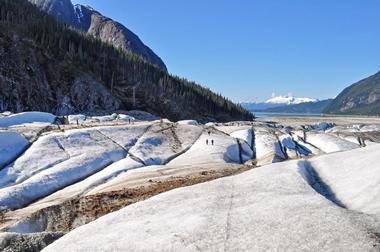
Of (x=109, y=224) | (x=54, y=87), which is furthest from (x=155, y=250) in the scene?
(x=54, y=87)

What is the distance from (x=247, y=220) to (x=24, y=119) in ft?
175

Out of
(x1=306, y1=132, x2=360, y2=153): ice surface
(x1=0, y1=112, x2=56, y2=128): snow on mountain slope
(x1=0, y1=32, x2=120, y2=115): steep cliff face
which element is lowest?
(x1=306, y1=132, x2=360, y2=153): ice surface

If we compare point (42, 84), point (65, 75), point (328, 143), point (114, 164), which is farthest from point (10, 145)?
point (65, 75)

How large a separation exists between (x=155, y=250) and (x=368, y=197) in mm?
9018

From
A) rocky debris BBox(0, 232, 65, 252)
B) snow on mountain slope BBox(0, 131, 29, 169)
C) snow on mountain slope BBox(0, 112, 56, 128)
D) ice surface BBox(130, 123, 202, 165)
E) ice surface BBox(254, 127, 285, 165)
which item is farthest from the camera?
snow on mountain slope BBox(0, 112, 56, 128)

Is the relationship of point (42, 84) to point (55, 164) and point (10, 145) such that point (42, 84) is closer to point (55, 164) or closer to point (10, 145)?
point (10, 145)

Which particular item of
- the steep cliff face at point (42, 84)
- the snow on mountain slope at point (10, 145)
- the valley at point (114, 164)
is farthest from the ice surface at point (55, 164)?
the steep cliff face at point (42, 84)

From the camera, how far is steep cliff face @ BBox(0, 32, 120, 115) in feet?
399

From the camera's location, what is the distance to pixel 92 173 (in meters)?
41.4

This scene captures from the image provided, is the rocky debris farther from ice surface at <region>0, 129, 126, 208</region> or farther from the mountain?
the mountain

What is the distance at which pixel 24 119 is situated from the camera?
60.2 meters

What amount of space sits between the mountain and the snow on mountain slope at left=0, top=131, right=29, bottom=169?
7493 cm

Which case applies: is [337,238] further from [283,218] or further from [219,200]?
[219,200]

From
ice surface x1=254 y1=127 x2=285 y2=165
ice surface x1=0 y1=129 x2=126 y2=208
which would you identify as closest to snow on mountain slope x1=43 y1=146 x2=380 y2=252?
ice surface x1=0 y1=129 x2=126 y2=208
